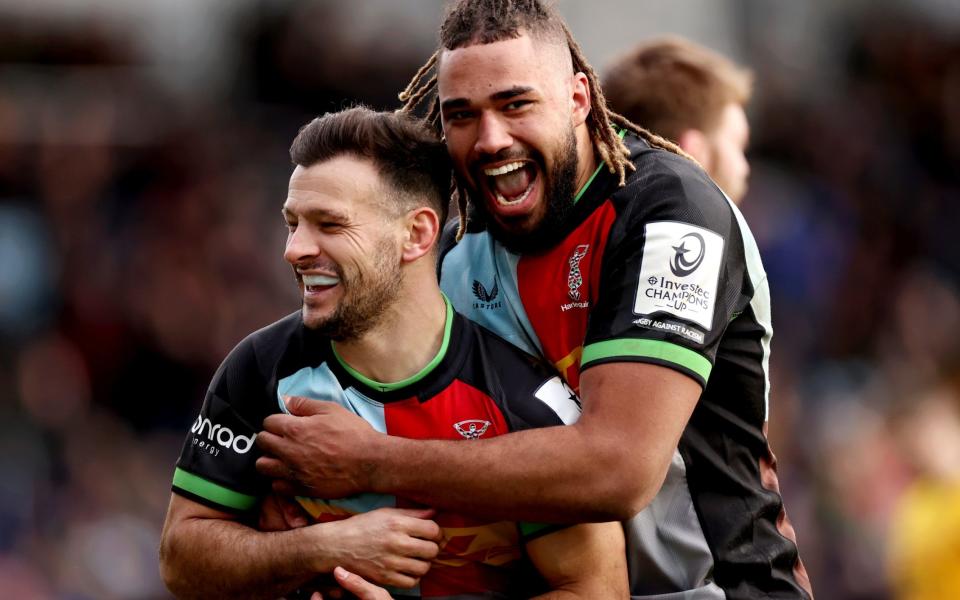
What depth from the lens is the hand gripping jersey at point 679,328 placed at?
14.3ft

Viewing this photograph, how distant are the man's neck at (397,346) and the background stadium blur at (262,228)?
577 centimetres

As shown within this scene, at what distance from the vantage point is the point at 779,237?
12.1 metres

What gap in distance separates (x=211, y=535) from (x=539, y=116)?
1.56 meters

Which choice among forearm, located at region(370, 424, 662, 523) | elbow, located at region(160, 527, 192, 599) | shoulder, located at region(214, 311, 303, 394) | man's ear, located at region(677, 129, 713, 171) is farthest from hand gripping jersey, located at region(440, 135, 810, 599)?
elbow, located at region(160, 527, 192, 599)


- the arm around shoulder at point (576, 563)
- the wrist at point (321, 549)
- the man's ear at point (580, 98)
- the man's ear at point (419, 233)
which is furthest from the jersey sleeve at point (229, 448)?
the man's ear at point (580, 98)

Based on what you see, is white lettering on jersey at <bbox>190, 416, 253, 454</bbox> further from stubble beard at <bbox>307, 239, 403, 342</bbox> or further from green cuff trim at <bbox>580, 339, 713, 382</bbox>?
green cuff trim at <bbox>580, 339, 713, 382</bbox>

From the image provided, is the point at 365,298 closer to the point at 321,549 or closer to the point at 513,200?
the point at 513,200

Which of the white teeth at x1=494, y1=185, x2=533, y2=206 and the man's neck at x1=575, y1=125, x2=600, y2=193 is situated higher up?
the man's neck at x1=575, y1=125, x2=600, y2=193

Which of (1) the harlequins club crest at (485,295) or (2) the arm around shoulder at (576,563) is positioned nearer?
(2) the arm around shoulder at (576,563)

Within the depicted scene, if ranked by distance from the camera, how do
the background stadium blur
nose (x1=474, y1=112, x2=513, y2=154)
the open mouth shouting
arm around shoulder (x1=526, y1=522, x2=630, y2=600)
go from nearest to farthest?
arm around shoulder (x1=526, y1=522, x2=630, y2=600) < nose (x1=474, y1=112, x2=513, y2=154) < the open mouth shouting < the background stadium blur

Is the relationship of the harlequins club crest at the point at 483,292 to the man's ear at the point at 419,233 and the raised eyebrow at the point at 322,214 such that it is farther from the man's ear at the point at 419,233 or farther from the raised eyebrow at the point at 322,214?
the raised eyebrow at the point at 322,214

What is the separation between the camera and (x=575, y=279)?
4.60 m

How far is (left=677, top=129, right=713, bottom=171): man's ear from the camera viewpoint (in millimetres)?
5625

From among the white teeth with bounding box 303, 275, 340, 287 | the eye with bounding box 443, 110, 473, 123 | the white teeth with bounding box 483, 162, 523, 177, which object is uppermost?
the eye with bounding box 443, 110, 473, 123
